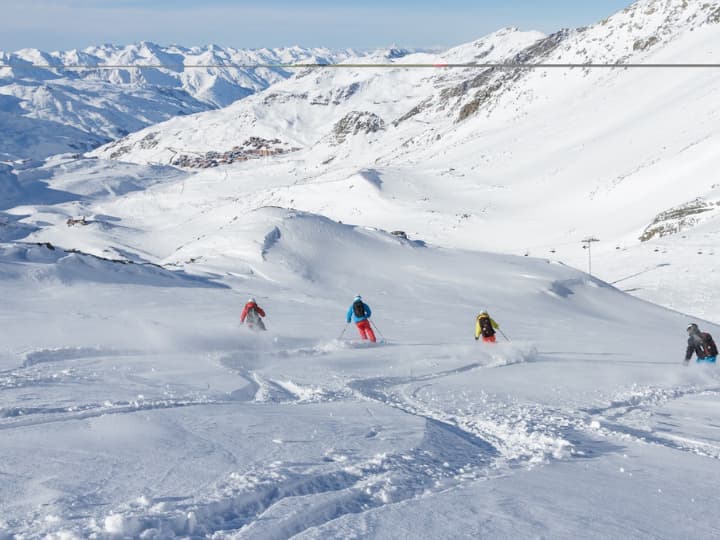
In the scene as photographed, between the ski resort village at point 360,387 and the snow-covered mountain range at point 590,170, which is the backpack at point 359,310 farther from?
the snow-covered mountain range at point 590,170

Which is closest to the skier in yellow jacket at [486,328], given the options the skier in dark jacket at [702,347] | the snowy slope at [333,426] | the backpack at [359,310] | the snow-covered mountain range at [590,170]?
the snowy slope at [333,426]

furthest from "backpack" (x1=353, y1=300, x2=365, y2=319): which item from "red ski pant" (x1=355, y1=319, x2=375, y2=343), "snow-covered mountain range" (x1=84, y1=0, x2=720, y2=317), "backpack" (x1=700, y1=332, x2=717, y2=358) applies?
"snow-covered mountain range" (x1=84, y1=0, x2=720, y2=317)

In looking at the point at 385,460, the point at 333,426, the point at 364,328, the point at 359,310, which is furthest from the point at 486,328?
the point at 385,460

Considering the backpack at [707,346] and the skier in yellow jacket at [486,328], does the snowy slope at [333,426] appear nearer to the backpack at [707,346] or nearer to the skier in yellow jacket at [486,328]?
the skier in yellow jacket at [486,328]

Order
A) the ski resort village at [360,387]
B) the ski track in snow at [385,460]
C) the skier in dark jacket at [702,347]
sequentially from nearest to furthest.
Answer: the ski track in snow at [385,460] < the ski resort village at [360,387] < the skier in dark jacket at [702,347]

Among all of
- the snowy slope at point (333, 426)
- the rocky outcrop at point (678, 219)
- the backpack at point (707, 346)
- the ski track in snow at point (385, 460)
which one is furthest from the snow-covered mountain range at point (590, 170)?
the ski track in snow at point (385, 460)

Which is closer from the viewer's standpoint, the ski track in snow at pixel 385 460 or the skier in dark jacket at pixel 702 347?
the ski track in snow at pixel 385 460

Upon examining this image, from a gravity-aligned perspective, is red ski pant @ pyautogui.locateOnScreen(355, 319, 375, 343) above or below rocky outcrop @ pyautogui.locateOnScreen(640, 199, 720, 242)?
below

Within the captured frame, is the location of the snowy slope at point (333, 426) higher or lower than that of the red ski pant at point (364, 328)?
lower

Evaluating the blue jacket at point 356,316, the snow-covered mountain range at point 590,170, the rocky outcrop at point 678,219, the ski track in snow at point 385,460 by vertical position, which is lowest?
the ski track in snow at point 385,460

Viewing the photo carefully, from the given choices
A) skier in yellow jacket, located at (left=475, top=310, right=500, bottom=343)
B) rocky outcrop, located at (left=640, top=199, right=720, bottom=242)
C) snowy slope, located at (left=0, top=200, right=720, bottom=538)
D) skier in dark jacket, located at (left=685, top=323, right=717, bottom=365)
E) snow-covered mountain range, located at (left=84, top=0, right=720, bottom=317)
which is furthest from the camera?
snow-covered mountain range, located at (left=84, top=0, right=720, bottom=317)

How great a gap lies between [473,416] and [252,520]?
4363 millimetres

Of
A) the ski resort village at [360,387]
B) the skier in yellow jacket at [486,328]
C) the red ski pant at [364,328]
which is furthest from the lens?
the red ski pant at [364,328]

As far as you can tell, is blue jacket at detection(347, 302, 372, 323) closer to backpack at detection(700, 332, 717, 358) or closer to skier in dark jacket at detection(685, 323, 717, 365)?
skier in dark jacket at detection(685, 323, 717, 365)
